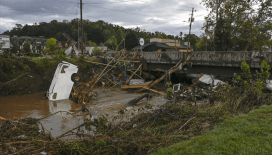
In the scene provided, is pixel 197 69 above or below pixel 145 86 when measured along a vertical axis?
above

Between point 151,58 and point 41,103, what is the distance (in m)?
10.8

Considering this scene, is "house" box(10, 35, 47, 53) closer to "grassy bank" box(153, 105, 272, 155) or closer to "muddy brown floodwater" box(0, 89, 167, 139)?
"muddy brown floodwater" box(0, 89, 167, 139)

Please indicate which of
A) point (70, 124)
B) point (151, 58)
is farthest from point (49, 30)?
point (70, 124)

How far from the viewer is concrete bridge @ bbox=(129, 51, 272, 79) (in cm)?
1230

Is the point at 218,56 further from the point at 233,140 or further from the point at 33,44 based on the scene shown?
the point at 33,44

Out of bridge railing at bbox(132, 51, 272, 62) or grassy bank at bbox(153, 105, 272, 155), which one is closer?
grassy bank at bbox(153, 105, 272, 155)

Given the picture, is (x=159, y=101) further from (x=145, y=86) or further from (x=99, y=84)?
(x=99, y=84)

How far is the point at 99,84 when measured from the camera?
664 inches

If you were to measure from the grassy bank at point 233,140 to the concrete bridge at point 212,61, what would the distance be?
8.19 meters

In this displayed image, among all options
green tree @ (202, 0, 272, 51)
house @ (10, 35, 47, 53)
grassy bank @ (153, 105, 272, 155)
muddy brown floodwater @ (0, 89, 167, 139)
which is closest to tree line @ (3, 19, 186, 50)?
house @ (10, 35, 47, 53)

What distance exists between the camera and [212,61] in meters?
14.2

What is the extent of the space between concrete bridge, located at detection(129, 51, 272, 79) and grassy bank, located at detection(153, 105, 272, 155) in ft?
26.9

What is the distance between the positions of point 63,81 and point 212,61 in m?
10.6

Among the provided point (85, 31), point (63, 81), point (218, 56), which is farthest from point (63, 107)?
point (85, 31)
